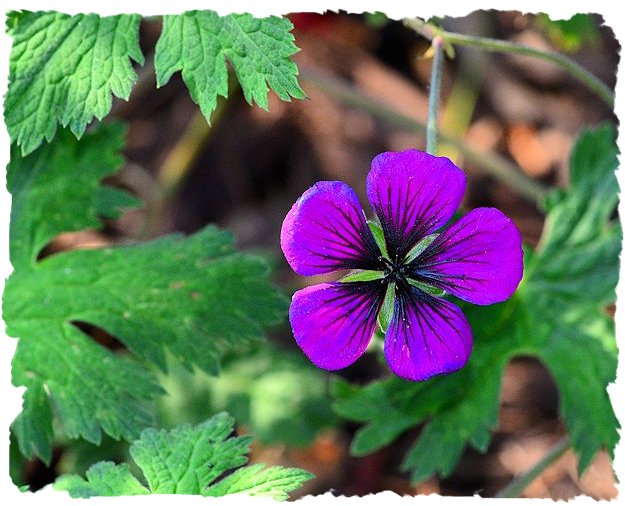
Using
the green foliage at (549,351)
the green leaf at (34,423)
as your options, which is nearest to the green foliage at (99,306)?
the green leaf at (34,423)

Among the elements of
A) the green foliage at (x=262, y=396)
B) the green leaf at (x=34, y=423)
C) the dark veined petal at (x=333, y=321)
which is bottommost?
the green foliage at (x=262, y=396)

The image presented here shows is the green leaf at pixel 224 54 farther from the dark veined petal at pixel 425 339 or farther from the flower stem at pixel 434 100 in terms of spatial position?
the dark veined petal at pixel 425 339

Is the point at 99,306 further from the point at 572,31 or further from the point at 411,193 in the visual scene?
the point at 572,31

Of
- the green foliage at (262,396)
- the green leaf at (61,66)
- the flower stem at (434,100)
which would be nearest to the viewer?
the flower stem at (434,100)

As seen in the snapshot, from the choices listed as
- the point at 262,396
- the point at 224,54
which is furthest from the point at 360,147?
the point at 224,54

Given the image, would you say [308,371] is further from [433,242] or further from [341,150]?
[433,242]

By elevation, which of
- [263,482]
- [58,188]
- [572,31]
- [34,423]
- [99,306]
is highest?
[572,31]

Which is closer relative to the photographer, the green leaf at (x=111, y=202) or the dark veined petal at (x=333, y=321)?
the dark veined petal at (x=333, y=321)
